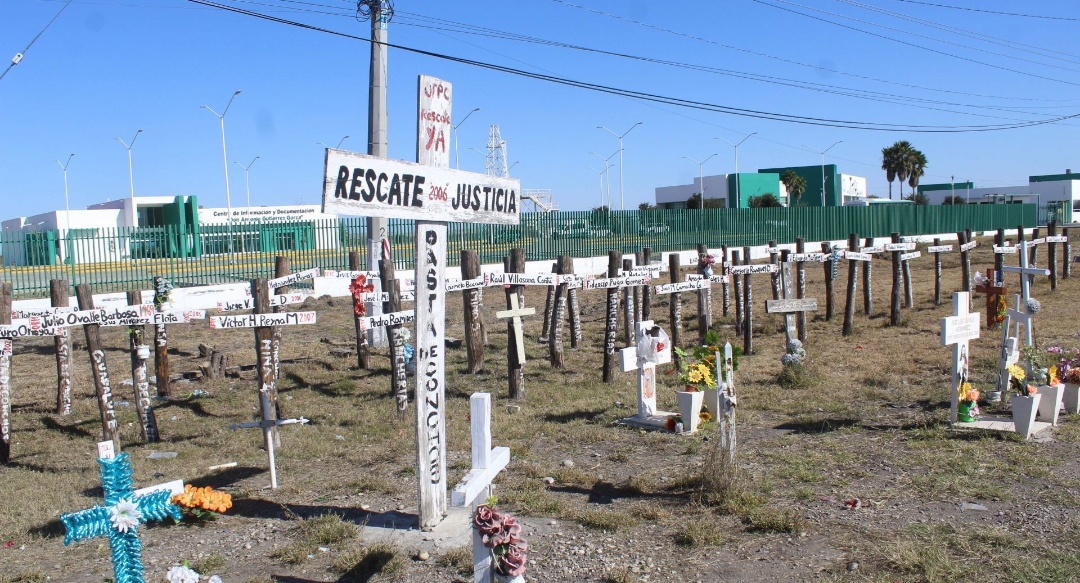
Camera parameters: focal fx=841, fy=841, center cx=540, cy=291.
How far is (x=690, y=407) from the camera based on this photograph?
855cm

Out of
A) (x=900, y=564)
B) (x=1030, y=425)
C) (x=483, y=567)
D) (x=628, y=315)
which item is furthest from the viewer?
(x=628, y=315)

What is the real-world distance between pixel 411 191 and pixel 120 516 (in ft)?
8.76

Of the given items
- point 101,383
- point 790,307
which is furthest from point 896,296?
point 101,383

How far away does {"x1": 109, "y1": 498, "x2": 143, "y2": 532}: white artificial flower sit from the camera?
403 cm

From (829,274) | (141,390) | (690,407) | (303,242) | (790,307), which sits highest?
(303,242)

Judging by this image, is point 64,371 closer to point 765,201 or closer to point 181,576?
point 181,576

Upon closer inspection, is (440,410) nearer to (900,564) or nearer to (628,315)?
(900,564)

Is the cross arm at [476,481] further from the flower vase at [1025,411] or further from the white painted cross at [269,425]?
the flower vase at [1025,411]

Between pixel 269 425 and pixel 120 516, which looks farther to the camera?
pixel 269 425

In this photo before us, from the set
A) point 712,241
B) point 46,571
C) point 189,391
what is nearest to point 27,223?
point 712,241

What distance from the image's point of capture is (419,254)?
19.5 ft

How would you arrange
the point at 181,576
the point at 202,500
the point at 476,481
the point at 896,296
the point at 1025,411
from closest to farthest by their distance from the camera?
the point at 181,576, the point at 476,481, the point at 202,500, the point at 1025,411, the point at 896,296

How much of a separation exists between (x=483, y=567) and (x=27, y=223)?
199 feet

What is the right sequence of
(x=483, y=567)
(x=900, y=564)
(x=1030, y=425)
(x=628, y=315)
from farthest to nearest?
(x=628, y=315), (x=1030, y=425), (x=900, y=564), (x=483, y=567)
